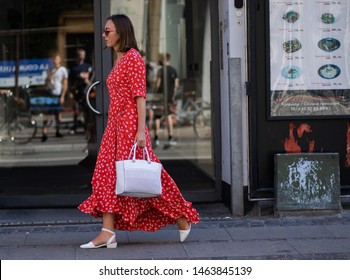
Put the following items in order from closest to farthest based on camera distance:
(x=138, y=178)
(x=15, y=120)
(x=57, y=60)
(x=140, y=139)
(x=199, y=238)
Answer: (x=138, y=178) → (x=140, y=139) → (x=199, y=238) → (x=15, y=120) → (x=57, y=60)

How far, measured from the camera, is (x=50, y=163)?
1186 centimetres

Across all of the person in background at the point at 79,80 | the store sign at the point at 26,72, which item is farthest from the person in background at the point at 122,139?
the person in background at the point at 79,80

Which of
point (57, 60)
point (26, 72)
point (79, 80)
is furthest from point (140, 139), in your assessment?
point (57, 60)

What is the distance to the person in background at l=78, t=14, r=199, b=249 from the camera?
6.09 m

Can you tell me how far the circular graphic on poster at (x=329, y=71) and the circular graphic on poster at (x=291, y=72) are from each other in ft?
0.73

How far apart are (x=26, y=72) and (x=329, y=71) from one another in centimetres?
761

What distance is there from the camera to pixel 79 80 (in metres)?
14.8

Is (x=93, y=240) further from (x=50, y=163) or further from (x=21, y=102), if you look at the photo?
(x=21, y=102)

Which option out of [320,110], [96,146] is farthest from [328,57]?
[96,146]

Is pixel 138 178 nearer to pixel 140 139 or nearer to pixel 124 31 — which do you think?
pixel 140 139

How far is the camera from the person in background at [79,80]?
14273 mm

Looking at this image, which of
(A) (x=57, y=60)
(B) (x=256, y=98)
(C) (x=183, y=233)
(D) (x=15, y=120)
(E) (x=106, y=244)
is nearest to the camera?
(E) (x=106, y=244)

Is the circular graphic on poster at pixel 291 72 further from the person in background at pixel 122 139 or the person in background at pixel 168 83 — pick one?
the person in background at pixel 168 83
